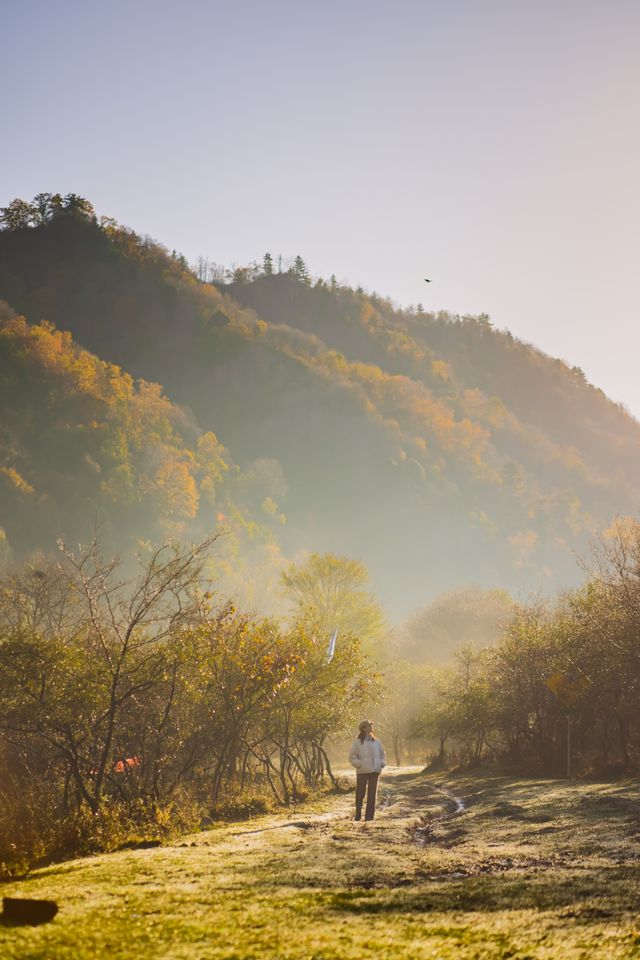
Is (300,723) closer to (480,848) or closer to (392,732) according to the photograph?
(480,848)

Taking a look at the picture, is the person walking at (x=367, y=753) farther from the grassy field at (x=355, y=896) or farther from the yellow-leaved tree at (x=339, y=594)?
the yellow-leaved tree at (x=339, y=594)

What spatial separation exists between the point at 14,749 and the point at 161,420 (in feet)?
567

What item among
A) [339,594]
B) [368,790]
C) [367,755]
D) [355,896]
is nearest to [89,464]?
[339,594]

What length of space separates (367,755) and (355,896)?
12.9 metres

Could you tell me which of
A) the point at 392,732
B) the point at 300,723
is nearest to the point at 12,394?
the point at 392,732

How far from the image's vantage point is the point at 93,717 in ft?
71.8

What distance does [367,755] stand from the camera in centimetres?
2112

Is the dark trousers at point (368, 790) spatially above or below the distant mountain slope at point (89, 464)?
below

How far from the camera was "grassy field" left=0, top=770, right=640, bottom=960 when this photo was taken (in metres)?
5.62

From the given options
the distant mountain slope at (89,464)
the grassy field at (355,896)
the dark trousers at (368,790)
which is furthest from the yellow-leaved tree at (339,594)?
the grassy field at (355,896)

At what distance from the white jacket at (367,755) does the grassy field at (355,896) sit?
2125 mm

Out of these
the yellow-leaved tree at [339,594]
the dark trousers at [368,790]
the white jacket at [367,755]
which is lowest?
the dark trousers at [368,790]

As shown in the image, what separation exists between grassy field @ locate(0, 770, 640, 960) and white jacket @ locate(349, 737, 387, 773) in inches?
83.7

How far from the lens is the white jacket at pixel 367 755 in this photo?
69.1ft
